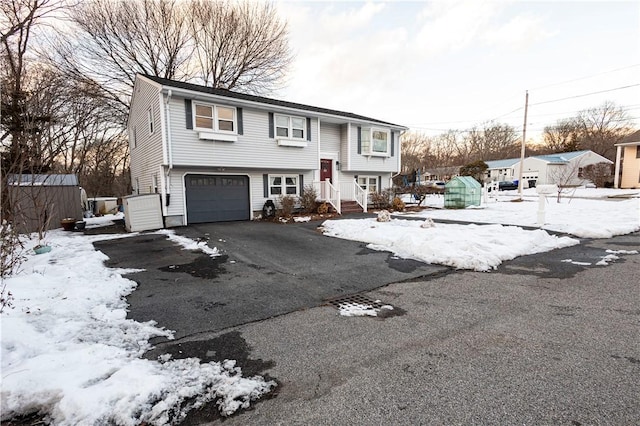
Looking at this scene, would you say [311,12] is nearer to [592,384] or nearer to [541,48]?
[541,48]

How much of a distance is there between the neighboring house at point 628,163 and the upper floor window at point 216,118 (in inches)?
1345

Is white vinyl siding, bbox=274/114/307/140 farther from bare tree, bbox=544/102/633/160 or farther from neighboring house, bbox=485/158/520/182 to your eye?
bare tree, bbox=544/102/633/160

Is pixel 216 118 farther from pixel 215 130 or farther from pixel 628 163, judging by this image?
pixel 628 163

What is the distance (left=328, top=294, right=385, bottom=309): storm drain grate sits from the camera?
13.2ft

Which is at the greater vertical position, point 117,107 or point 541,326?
point 117,107

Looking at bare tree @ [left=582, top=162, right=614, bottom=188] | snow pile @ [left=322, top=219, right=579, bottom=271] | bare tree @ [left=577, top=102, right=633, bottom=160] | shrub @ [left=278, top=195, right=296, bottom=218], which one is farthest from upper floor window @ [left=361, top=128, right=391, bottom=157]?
bare tree @ [left=577, top=102, right=633, bottom=160]

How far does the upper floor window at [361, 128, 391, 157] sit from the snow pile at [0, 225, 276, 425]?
1491cm

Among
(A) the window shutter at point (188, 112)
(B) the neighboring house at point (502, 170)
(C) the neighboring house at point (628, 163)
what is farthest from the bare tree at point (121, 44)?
(B) the neighboring house at point (502, 170)

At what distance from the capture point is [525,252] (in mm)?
6645

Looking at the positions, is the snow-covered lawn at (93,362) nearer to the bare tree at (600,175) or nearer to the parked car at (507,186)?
the bare tree at (600,175)

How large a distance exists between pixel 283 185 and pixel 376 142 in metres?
6.46

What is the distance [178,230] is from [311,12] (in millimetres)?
10905

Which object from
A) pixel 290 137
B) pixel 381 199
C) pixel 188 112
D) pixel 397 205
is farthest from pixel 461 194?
pixel 188 112

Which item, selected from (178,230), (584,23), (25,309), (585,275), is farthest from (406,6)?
(25,309)
